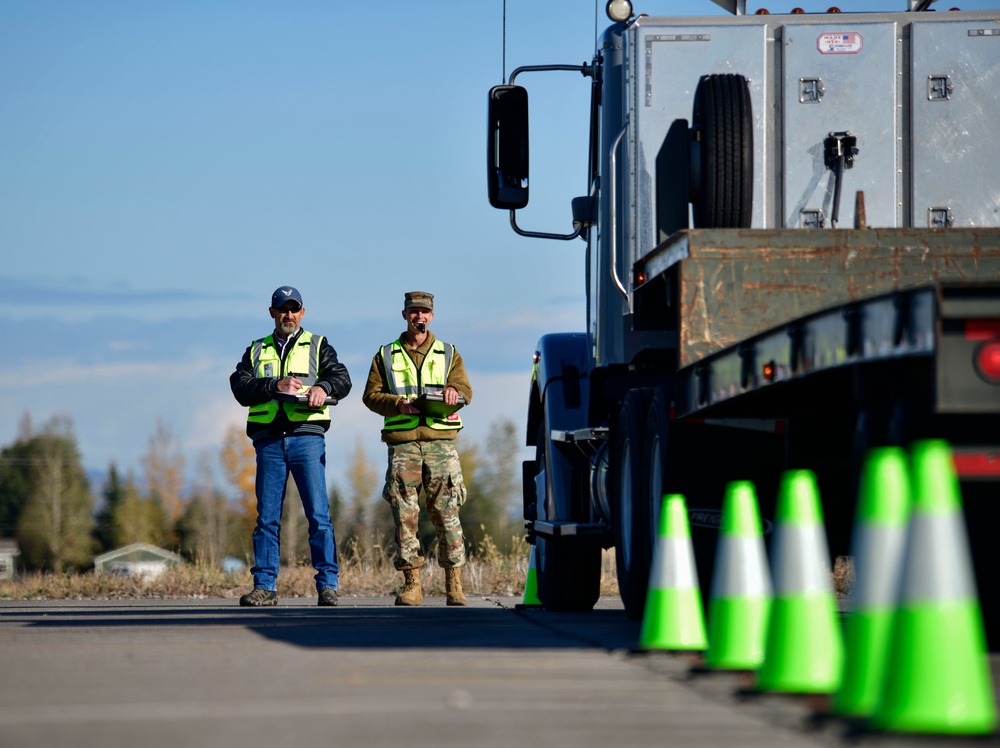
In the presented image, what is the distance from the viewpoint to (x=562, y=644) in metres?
7.76

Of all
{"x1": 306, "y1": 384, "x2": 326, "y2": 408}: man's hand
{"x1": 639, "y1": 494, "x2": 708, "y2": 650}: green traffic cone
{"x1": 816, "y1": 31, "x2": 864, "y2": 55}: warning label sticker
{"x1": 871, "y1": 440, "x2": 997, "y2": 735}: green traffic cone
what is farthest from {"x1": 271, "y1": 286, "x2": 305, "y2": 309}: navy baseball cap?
{"x1": 871, "y1": 440, "x2": 997, "y2": 735}: green traffic cone

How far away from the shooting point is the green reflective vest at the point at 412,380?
12.8 metres

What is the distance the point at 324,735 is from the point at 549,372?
22.0ft

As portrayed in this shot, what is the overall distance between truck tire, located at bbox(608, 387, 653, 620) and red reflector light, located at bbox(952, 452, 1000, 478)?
3.11 meters

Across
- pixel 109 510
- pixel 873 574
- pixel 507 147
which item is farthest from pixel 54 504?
pixel 873 574

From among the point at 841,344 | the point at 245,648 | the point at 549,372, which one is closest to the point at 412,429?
the point at 549,372

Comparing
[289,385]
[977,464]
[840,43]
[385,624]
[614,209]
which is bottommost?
[385,624]

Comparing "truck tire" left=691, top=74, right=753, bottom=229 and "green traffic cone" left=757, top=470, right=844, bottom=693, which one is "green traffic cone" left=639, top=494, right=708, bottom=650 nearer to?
"green traffic cone" left=757, top=470, right=844, bottom=693

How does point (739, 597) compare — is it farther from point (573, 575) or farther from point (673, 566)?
point (573, 575)

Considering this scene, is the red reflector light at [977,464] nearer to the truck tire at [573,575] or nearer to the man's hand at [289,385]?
the truck tire at [573,575]

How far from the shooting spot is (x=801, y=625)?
5277 mm

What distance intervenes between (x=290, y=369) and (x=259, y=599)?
63.1 inches

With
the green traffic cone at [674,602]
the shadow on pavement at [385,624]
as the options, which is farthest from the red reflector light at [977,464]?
the shadow on pavement at [385,624]

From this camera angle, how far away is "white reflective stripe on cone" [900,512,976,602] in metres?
4.43
